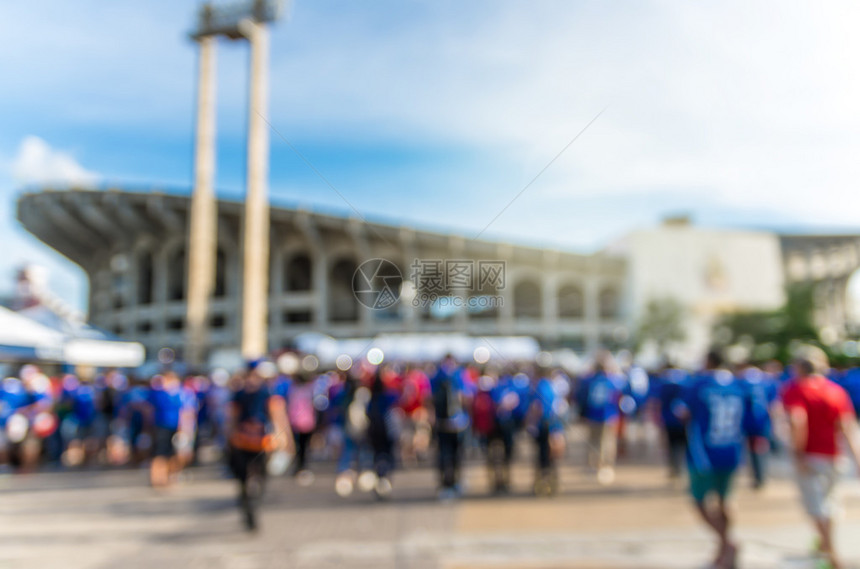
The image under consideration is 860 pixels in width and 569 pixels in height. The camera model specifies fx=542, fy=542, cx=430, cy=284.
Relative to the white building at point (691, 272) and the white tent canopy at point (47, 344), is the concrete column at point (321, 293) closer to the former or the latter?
the white building at point (691, 272)

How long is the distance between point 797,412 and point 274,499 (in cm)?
557

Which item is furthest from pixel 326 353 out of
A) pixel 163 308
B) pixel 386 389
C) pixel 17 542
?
pixel 163 308

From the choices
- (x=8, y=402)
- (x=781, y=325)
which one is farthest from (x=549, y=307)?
(x=8, y=402)

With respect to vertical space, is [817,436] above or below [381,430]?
above

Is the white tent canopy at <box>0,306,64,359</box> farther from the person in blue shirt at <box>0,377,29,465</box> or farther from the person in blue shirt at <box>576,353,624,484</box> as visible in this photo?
the person in blue shirt at <box>576,353,624,484</box>

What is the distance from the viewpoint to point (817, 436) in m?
4.06

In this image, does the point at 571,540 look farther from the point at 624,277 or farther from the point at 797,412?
the point at 624,277

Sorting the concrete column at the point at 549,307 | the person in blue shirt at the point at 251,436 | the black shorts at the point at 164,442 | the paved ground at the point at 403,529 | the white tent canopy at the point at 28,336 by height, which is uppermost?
the concrete column at the point at 549,307

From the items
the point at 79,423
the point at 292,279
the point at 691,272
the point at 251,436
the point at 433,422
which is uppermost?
the point at 292,279

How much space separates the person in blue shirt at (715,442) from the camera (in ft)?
13.2

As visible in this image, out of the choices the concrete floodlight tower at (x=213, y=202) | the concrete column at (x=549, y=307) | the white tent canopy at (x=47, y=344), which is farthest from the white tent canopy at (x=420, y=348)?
the concrete column at (x=549, y=307)

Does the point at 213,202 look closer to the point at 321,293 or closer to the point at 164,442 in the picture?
the point at 321,293

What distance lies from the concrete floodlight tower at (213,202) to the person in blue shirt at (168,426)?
13.0 m

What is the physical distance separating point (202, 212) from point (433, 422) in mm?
22134
